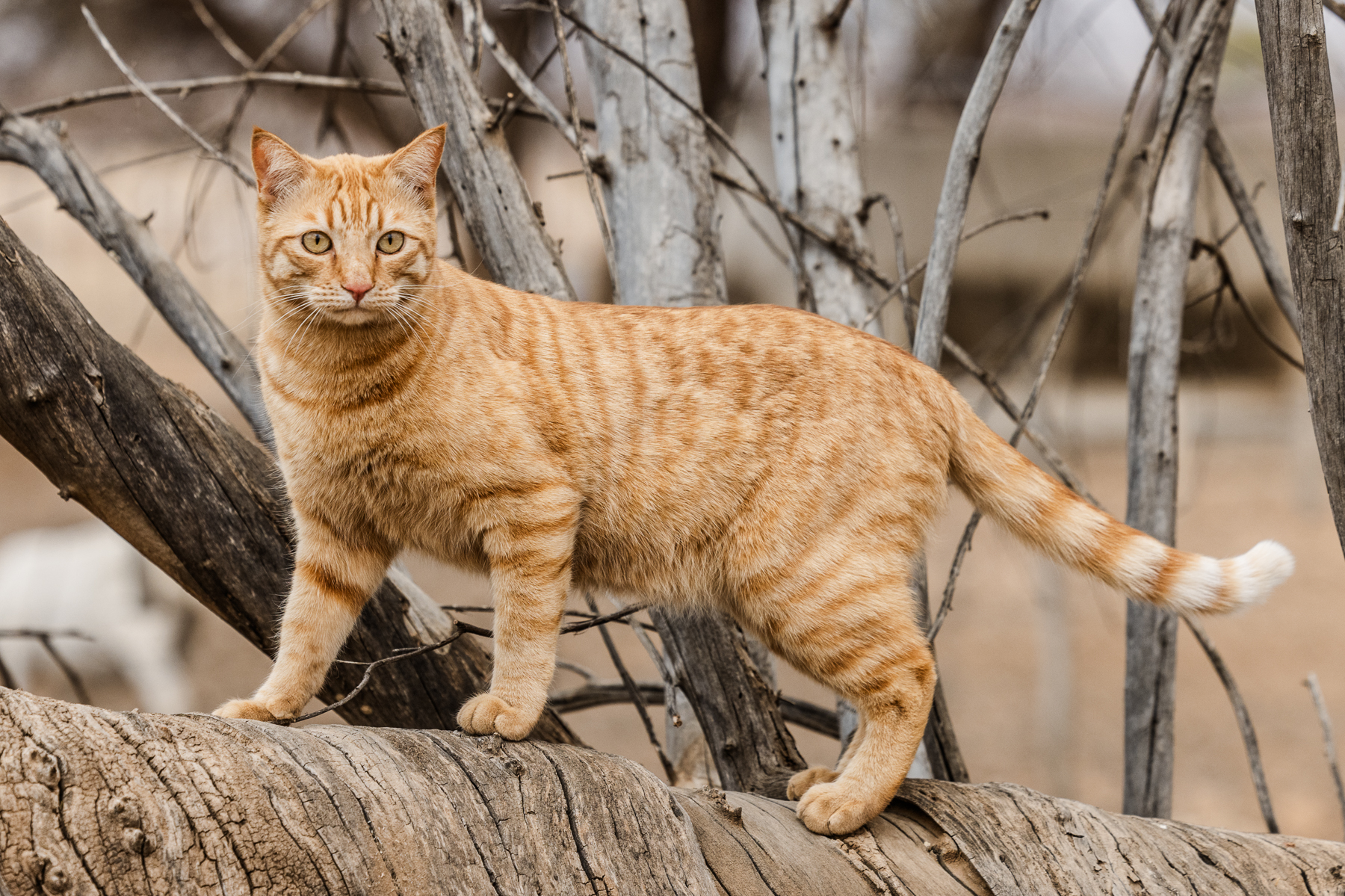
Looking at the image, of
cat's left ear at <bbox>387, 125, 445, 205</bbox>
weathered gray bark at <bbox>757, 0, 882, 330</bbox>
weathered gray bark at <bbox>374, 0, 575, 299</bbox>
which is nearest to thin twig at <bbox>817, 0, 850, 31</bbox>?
weathered gray bark at <bbox>757, 0, 882, 330</bbox>

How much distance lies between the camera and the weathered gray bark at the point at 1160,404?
308cm

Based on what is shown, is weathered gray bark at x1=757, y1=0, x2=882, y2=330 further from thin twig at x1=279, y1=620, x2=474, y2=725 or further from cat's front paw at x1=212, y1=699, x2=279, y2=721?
cat's front paw at x1=212, y1=699, x2=279, y2=721

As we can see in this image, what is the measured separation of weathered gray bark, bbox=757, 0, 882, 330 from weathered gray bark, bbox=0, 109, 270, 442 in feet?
5.74

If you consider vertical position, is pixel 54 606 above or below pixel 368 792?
below

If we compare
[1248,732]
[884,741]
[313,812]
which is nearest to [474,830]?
[313,812]

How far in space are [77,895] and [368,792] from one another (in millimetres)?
425

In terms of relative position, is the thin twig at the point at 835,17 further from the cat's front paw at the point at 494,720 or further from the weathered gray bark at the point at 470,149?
the cat's front paw at the point at 494,720

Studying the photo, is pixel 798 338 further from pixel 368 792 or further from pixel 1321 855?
pixel 1321 855

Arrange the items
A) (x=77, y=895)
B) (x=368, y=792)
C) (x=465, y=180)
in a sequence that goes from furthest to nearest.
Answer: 1. (x=465, y=180)
2. (x=368, y=792)
3. (x=77, y=895)

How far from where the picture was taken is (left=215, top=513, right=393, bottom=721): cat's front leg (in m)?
2.12

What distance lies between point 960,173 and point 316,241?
1.61 meters

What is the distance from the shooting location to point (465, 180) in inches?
107

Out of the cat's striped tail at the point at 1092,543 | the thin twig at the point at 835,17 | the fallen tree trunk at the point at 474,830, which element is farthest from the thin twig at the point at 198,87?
the fallen tree trunk at the point at 474,830

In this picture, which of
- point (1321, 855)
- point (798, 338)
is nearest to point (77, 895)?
point (798, 338)
